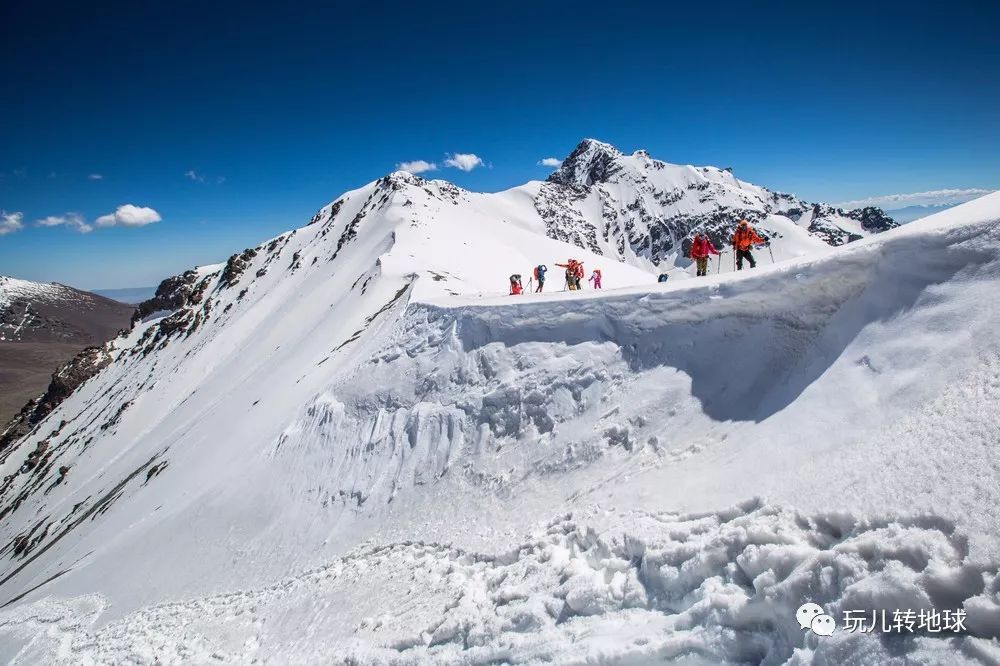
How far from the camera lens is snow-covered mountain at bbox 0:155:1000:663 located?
192 inches

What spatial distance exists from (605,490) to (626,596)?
2335mm

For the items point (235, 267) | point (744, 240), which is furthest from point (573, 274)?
point (235, 267)

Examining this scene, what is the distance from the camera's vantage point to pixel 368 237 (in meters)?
57.2

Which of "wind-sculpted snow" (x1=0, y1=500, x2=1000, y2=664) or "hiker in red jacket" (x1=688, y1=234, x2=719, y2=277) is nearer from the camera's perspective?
"wind-sculpted snow" (x1=0, y1=500, x2=1000, y2=664)

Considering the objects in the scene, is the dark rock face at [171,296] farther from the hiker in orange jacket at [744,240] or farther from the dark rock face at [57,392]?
the hiker in orange jacket at [744,240]

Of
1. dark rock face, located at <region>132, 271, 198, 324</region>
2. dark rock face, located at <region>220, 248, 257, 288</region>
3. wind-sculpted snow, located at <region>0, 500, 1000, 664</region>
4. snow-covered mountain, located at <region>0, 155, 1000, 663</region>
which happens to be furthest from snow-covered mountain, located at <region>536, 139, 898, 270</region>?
wind-sculpted snow, located at <region>0, 500, 1000, 664</region>

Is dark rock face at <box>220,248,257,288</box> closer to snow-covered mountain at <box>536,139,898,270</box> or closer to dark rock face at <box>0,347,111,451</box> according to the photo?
dark rock face at <box>0,347,111,451</box>

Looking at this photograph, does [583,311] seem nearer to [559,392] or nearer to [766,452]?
[559,392]

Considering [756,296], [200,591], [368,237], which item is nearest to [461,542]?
[756,296]

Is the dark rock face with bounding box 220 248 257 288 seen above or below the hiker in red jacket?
above

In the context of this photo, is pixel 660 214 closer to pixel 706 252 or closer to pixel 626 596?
pixel 706 252

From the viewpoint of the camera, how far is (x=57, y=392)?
257 feet

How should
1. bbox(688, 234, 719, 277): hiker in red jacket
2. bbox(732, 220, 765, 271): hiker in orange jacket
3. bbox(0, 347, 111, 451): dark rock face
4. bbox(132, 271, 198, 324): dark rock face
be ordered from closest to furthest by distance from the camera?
bbox(732, 220, 765, 271): hiker in orange jacket, bbox(688, 234, 719, 277): hiker in red jacket, bbox(0, 347, 111, 451): dark rock face, bbox(132, 271, 198, 324): dark rock face

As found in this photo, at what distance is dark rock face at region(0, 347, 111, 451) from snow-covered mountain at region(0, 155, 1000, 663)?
76.2 metres
